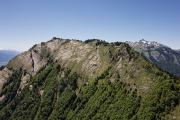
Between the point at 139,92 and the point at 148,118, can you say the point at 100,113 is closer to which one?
the point at 139,92

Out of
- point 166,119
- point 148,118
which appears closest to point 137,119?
point 148,118

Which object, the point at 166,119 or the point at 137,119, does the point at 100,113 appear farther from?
the point at 166,119

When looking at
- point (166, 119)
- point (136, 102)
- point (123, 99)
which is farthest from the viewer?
point (123, 99)

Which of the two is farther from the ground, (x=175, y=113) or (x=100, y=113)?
(x=175, y=113)

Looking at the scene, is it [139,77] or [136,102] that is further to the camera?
[139,77]

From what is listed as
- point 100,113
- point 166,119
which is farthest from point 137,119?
point 100,113

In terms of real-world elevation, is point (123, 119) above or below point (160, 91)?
below

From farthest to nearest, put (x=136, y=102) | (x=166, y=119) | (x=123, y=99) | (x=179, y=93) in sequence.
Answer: (x=123, y=99)
(x=136, y=102)
(x=179, y=93)
(x=166, y=119)

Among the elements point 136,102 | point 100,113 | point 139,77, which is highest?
point 139,77

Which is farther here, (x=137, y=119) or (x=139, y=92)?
(x=139, y=92)
